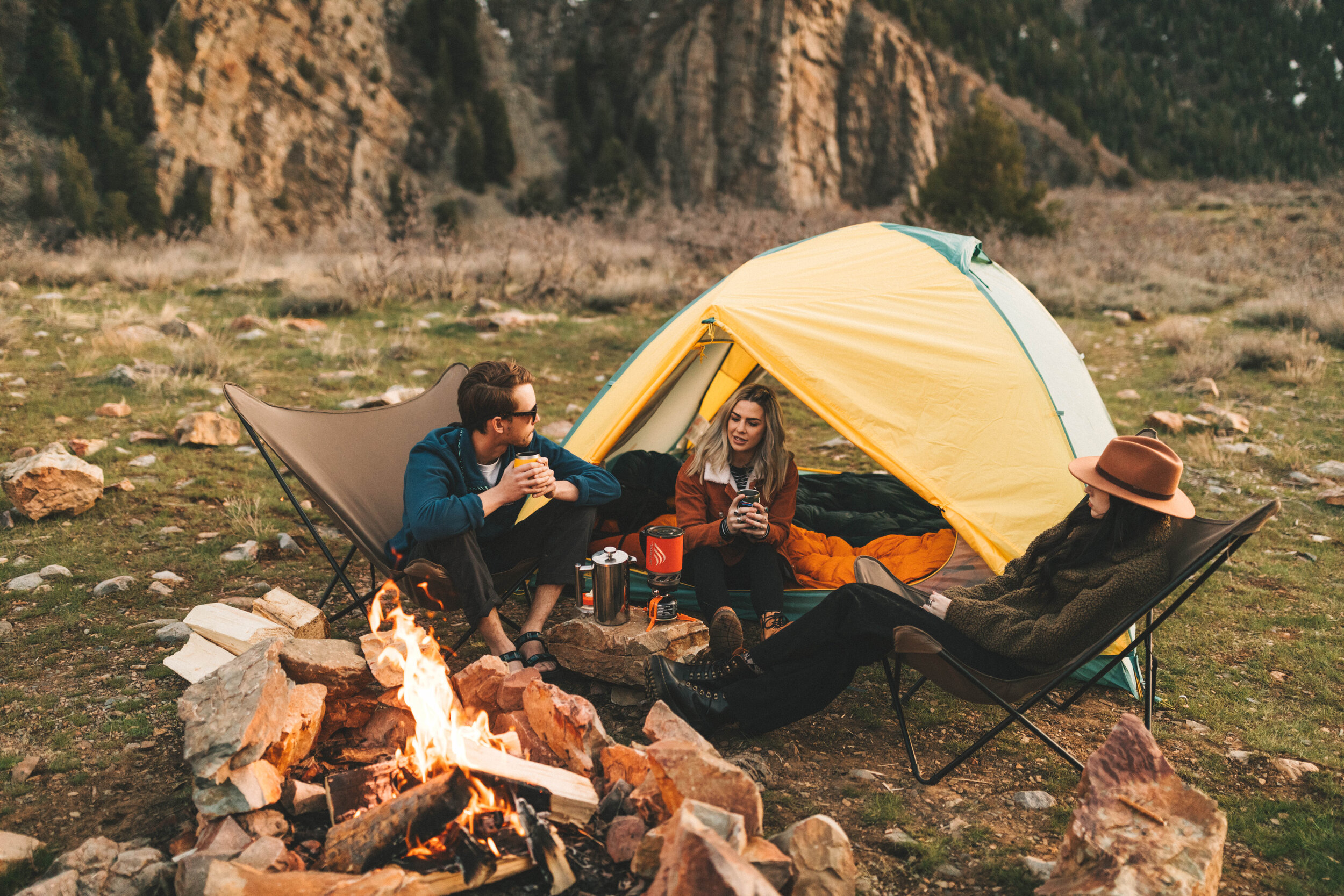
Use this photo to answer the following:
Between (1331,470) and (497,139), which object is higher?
(497,139)

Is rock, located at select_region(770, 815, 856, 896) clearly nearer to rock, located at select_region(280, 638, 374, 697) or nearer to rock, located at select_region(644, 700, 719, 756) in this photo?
rock, located at select_region(644, 700, 719, 756)

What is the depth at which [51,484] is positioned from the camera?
442cm

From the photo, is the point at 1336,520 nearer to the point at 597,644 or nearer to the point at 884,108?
the point at 597,644

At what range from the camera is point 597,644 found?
10.5ft

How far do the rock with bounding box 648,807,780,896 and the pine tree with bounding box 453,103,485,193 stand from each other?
93.4ft

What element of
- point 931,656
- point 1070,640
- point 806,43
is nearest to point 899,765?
point 931,656

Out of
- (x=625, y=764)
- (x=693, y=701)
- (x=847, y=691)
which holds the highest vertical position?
(x=625, y=764)

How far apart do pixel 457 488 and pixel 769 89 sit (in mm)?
29330

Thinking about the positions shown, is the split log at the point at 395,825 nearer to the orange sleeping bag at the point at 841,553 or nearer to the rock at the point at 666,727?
the rock at the point at 666,727

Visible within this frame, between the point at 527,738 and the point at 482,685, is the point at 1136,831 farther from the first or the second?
the point at 482,685

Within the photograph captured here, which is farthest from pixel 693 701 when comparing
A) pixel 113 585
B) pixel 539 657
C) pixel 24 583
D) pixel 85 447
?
pixel 85 447

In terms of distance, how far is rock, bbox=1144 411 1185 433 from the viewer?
6.32 meters

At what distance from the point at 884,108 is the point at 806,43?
426 centimetres

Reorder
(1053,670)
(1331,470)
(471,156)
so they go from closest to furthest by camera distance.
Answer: (1053,670), (1331,470), (471,156)
